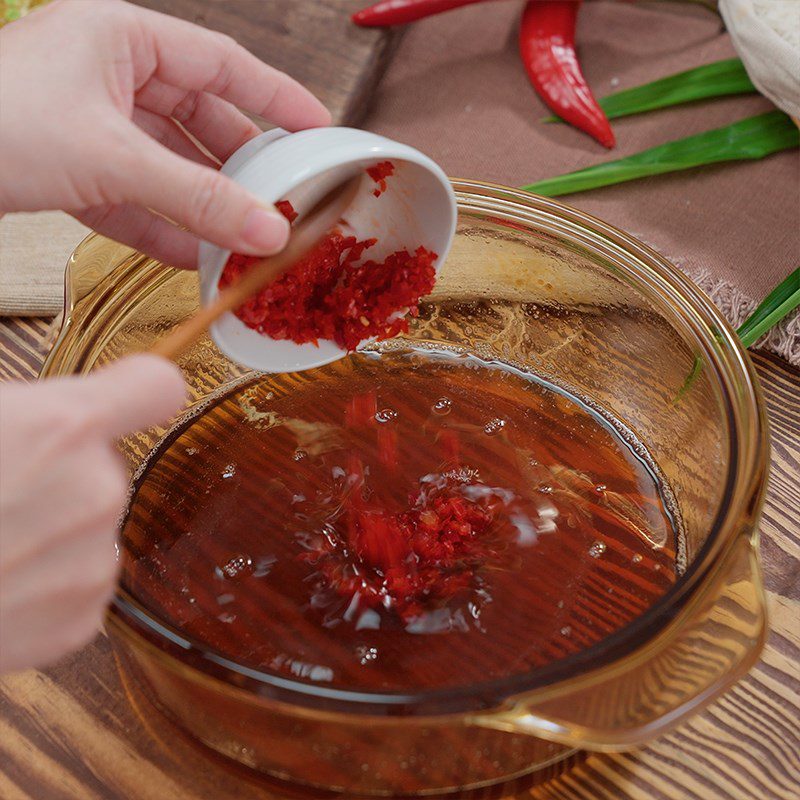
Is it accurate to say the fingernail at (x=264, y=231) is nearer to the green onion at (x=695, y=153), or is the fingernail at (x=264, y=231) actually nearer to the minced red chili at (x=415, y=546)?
the minced red chili at (x=415, y=546)

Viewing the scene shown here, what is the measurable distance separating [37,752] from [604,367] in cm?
84

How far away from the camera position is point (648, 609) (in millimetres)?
904

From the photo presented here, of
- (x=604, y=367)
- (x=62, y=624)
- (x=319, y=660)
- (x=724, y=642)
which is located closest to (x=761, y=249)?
(x=604, y=367)

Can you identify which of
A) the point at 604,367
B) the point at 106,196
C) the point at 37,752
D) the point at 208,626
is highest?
the point at 106,196

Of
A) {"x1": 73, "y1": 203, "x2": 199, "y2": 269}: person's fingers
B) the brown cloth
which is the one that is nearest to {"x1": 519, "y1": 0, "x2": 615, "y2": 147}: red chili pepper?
the brown cloth

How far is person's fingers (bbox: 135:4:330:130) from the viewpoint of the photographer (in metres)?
1.09

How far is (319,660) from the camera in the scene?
1041mm

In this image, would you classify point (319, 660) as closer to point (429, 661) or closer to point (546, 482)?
point (429, 661)

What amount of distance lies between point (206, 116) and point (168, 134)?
0.21 ft

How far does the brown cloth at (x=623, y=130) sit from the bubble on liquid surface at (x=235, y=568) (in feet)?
2.62

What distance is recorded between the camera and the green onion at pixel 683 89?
5.83ft

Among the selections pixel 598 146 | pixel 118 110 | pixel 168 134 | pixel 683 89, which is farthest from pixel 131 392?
pixel 683 89

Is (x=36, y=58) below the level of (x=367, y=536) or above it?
above

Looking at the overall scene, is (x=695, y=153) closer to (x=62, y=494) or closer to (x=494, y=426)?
(x=494, y=426)
